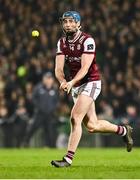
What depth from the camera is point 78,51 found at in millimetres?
11852

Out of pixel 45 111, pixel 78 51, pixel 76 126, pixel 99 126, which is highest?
pixel 78 51

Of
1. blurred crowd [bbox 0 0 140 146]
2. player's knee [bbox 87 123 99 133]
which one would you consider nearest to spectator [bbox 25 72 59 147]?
blurred crowd [bbox 0 0 140 146]

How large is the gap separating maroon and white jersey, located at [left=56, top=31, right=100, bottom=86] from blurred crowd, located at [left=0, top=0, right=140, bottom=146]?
9247 millimetres

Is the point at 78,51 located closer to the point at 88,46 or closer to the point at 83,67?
the point at 88,46

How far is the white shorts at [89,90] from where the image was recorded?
1185cm

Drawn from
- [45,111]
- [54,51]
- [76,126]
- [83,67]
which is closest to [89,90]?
[83,67]

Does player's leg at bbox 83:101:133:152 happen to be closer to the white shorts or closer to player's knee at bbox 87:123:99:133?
player's knee at bbox 87:123:99:133

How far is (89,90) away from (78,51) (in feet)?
2.00

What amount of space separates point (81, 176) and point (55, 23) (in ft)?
55.1

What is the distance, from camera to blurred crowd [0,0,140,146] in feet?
73.9

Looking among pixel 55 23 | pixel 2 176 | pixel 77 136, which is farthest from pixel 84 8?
pixel 2 176

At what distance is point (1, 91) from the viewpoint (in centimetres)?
2253

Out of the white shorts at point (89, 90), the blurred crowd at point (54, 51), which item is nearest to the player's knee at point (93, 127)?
the white shorts at point (89, 90)

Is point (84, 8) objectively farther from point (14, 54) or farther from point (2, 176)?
point (2, 176)
